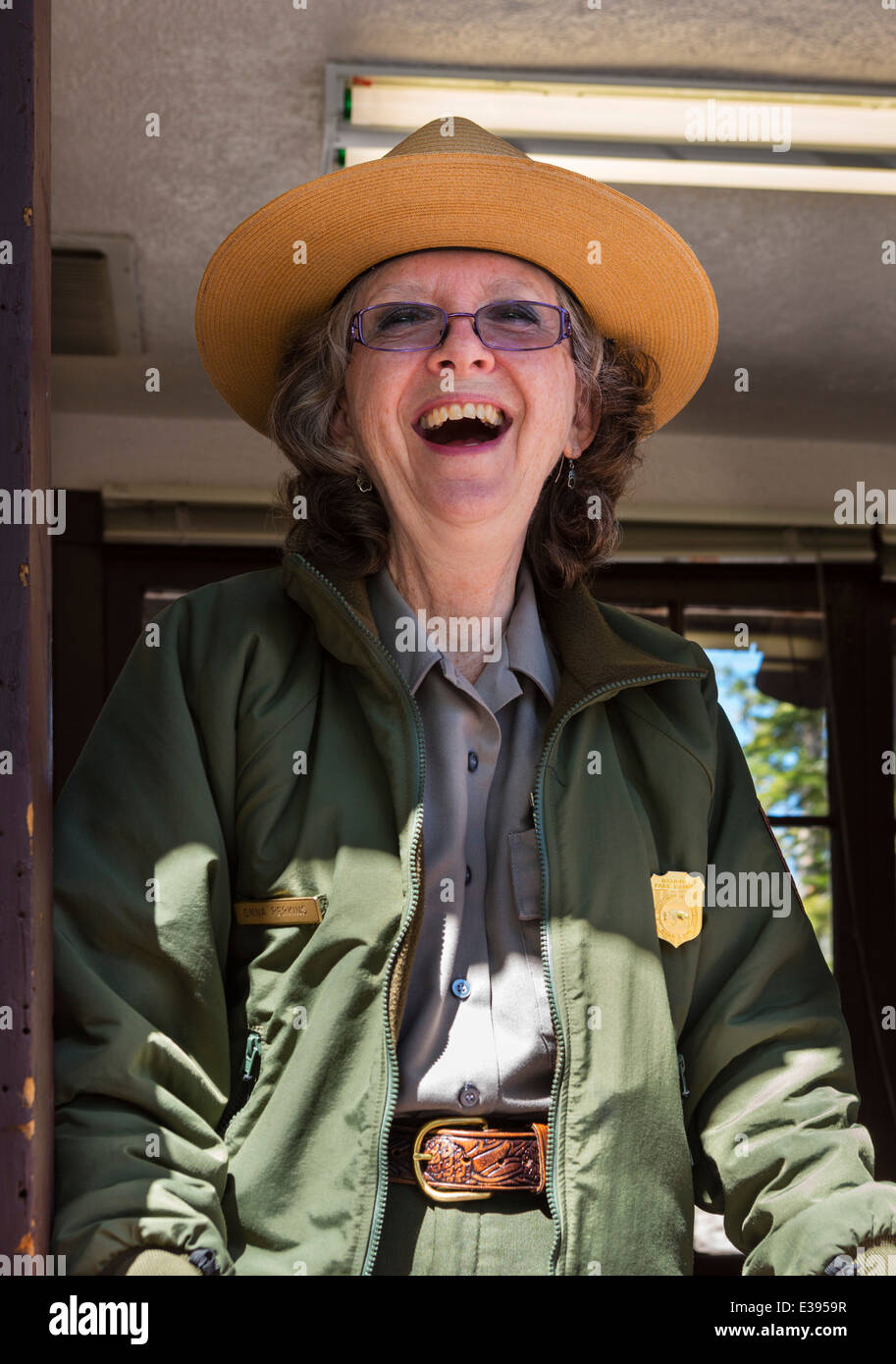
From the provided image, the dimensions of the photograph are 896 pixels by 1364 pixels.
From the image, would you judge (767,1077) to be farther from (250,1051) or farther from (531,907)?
→ (250,1051)

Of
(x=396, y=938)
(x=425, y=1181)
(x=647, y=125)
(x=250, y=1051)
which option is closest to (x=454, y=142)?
(x=647, y=125)

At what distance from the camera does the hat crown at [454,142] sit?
216cm

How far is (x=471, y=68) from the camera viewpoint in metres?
2.80

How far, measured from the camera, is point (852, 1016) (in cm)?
461

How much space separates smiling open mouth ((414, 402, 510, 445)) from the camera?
2064mm

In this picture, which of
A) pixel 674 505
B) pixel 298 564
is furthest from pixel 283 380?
pixel 674 505

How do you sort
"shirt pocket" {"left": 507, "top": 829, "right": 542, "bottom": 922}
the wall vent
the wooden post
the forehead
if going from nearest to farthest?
1. the wooden post
2. "shirt pocket" {"left": 507, "top": 829, "right": 542, "bottom": 922}
3. the forehead
4. the wall vent

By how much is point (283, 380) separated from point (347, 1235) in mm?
1185

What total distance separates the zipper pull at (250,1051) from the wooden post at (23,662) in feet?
0.99

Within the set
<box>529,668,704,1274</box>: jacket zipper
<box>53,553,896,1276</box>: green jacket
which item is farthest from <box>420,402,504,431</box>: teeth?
<box>529,668,704,1274</box>: jacket zipper

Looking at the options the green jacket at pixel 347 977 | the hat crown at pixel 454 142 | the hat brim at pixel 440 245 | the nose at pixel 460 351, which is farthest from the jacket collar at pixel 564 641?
the hat crown at pixel 454 142

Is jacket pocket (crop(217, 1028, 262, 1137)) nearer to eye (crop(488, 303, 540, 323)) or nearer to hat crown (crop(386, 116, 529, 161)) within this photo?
eye (crop(488, 303, 540, 323))

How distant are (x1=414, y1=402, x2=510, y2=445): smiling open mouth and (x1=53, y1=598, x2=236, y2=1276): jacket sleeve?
44 centimetres

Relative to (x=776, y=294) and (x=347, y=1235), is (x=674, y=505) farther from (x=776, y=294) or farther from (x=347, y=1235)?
(x=347, y=1235)
